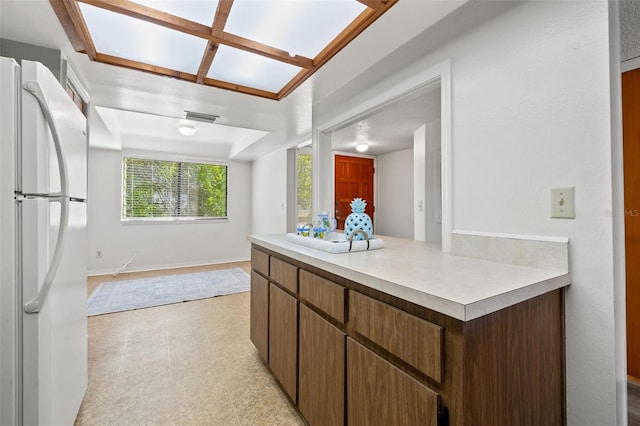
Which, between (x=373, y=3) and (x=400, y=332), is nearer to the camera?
(x=400, y=332)

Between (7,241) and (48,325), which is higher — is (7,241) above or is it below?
above

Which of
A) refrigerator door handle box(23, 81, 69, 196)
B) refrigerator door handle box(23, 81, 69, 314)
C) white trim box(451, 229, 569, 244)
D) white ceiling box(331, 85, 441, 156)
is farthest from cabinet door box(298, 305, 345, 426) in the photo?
white ceiling box(331, 85, 441, 156)

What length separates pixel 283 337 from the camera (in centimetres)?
176

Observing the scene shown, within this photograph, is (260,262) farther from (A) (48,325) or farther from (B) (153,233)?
(B) (153,233)

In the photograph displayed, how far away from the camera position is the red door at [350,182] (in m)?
4.88

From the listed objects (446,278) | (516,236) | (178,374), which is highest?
(516,236)

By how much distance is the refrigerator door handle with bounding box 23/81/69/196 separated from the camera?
1072 mm

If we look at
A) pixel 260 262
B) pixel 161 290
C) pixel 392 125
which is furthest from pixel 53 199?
pixel 161 290

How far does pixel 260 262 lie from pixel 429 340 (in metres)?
1.54

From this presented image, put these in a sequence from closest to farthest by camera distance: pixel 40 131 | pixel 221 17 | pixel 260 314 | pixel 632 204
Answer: pixel 40 131, pixel 221 17, pixel 632 204, pixel 260 314

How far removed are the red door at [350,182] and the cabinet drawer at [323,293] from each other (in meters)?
3.41

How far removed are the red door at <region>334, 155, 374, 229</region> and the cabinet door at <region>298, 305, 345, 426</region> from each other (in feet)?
11.4

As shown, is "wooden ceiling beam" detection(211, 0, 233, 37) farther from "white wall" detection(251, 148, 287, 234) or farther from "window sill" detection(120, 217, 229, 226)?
"window sill" detection(120, 217, 229, 226)

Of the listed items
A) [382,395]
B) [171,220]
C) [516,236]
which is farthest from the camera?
[171,220]
